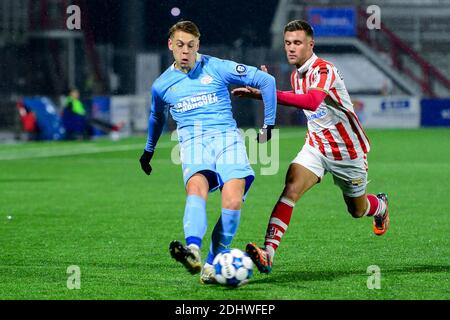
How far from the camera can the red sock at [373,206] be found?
32.9 ft

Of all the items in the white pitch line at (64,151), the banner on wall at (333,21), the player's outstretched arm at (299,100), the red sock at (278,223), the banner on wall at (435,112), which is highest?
the banner on wall at (333,21)

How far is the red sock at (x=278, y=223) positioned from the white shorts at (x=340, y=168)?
16.6 inches

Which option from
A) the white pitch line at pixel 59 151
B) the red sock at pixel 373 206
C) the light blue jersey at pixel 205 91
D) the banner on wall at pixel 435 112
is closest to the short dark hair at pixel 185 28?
the light blue jersey at pixel 205 91

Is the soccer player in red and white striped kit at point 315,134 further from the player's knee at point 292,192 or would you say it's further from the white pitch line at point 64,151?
the white pitch line at point 64,151

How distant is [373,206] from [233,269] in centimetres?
283

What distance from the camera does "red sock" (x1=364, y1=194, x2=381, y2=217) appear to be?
10.0 metres

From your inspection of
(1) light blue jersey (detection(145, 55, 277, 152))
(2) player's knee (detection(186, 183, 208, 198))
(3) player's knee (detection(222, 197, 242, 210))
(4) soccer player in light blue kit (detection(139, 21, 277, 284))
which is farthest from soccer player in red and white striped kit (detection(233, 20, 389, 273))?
(2) player's knee (detection(186, 183, 208, 198))

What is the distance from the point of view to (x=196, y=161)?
8.13 m

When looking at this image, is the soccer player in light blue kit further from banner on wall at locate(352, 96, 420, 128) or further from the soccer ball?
banner on wall at locate(352, 96, 420, 128)

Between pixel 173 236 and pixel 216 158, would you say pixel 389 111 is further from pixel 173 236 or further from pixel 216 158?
pixel 216 158

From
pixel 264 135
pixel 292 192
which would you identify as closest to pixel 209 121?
pixel 264 135

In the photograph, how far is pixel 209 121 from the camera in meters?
8.20

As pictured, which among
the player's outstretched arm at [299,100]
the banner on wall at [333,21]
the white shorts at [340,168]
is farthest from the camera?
the banner on wall at [333,21]
